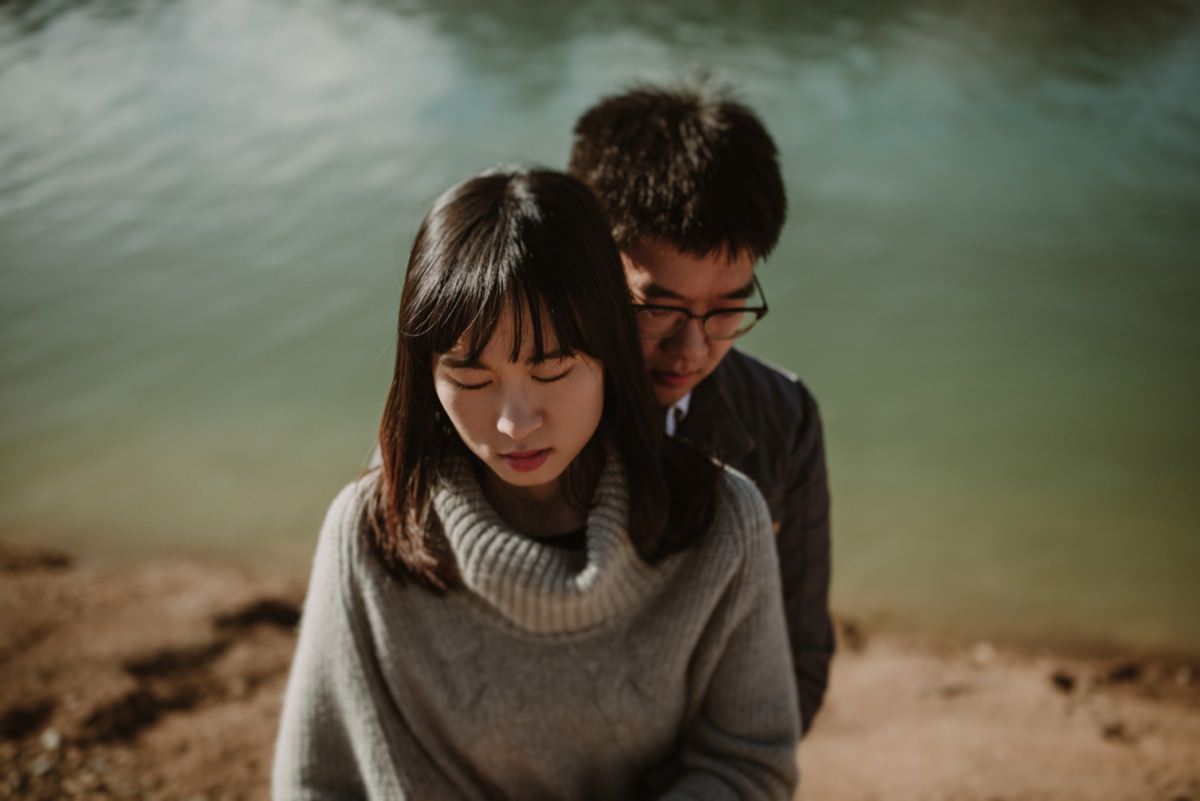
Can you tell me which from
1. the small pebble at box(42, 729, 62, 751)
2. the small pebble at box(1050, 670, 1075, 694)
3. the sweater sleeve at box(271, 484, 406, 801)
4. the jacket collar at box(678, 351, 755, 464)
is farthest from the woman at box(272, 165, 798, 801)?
the small pebble at box(1050, 670, 1075, 694)

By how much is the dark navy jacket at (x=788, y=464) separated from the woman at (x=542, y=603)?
0.47 metres

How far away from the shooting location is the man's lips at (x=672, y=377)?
1.88 meters

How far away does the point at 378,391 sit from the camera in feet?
16.8

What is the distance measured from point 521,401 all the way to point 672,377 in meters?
0.56

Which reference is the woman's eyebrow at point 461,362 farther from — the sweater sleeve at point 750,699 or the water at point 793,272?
the water at point 793,272

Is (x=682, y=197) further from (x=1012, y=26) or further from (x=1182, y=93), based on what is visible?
(x=1012, y=26)

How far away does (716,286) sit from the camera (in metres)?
1.89

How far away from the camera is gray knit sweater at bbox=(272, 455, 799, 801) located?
5.23 feet

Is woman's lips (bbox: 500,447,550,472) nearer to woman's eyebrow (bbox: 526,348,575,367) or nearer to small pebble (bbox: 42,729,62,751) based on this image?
woman's eyebrow (bbox: 526,348,575,367)

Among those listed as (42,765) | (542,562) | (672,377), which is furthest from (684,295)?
(42,765)

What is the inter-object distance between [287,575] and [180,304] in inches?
108

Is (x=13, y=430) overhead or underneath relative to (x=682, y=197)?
underneath

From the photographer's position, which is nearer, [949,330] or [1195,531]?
[1195,531]

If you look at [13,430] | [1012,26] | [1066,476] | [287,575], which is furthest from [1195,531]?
[1012,26]
